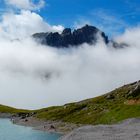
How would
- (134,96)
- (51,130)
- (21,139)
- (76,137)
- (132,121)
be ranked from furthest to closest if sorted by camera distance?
(134,96) < (51,130) < (21,139) < (132,121) < (76,137)

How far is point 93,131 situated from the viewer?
7950 cm

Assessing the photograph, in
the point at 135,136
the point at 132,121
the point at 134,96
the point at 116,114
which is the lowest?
the point at 135,136

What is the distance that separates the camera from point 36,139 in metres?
128

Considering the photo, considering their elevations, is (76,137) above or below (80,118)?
below

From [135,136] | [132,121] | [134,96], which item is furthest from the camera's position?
[134,96]

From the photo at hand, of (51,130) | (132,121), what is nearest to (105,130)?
(132,121)

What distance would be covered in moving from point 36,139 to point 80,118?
6137cm

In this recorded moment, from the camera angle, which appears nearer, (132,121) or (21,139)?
(132,121)

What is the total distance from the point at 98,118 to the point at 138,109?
958 inches

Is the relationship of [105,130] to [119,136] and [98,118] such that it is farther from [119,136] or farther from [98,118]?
[98,118]

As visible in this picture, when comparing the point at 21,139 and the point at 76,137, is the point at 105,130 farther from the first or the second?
the point at 21,139

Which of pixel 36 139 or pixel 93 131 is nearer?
pixel 93 131

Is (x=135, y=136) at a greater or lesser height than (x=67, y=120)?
lesser

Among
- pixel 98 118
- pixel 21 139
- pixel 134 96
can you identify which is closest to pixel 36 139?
pixel 21 139
